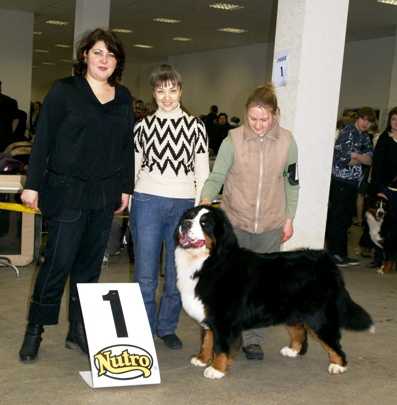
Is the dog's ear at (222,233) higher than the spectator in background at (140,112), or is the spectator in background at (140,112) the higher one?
the spectator in background at (140,112)

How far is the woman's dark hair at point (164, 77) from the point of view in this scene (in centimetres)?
334

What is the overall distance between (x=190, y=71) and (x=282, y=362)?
17.2 metres

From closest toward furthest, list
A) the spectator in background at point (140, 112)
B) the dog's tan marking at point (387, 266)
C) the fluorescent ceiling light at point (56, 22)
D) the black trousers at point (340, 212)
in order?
the spectator in background at point (140, 112)
the dog's tan marking at point (387, 266)
the black trousers at point (340, 212)
the fluorescent ceiling light at point (56, 22)

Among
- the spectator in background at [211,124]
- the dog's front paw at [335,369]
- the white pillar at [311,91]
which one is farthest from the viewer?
the spectator in background at [211,124]

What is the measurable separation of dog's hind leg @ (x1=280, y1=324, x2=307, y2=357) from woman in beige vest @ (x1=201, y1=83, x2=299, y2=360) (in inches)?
8.6

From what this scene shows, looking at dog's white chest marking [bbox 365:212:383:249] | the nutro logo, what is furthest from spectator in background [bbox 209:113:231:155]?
the nutro logo

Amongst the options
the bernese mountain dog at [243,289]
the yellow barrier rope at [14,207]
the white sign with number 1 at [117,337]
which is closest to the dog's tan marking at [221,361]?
the bernese mountain dog at [243,289]

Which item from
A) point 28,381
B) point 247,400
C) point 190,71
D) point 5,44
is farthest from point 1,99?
point 190,71

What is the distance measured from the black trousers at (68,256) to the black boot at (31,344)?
5 cm

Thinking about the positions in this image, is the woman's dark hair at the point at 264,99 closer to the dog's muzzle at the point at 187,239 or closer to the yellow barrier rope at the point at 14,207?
the dog's muzzle at the point at 187,239

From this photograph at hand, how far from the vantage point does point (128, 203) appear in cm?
347

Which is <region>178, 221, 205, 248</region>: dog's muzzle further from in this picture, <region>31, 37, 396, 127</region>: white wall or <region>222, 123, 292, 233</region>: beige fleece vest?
<region>31, 37, 396, 127</region>: white wall

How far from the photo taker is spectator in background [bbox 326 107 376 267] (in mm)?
6551

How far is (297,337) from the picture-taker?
3.66 meters
